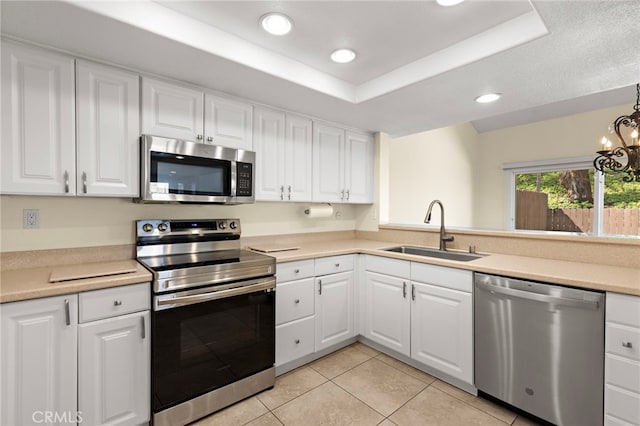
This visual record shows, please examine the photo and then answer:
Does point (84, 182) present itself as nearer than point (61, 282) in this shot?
No

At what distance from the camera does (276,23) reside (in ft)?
5.53

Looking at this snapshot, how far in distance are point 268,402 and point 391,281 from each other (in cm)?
126

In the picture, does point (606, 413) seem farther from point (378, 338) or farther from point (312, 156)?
point (312, 156)

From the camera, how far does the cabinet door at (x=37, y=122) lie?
1550mm

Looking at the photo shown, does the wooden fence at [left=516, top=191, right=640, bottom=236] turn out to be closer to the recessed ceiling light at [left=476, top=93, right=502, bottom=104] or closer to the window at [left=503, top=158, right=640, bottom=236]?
the window at [left=503, top=158, right=640, bottom=236]

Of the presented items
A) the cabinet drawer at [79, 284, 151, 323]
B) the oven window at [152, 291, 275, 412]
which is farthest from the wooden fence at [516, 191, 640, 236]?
the cabinet drawer at [79, 284, 151, 323]

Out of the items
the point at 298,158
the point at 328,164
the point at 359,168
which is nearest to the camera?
the point at 298,158

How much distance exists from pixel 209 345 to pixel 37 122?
155cm

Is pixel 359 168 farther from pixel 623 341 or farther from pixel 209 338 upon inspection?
pixel 623 341

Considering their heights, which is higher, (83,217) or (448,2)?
(448,2)

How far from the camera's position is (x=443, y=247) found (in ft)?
8.89

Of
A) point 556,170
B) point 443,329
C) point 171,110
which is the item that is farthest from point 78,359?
point 556,170

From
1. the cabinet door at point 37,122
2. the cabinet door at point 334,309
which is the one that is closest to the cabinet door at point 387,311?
the cabinet door at point 334,309

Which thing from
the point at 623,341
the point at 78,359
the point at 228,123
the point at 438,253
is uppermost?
the point at 228,123
